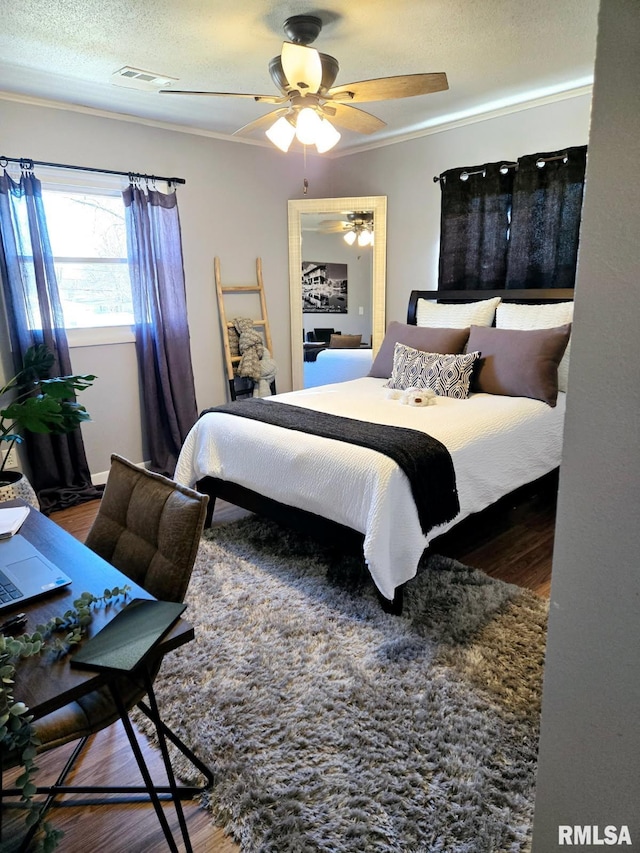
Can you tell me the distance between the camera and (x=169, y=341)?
395 cm

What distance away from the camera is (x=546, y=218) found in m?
3.51

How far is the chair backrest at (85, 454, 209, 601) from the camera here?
→ 4.40 ft

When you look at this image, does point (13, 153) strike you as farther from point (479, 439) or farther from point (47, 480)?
point (479, 439)

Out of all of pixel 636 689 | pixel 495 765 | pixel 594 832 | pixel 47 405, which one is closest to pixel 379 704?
pixel 495 765

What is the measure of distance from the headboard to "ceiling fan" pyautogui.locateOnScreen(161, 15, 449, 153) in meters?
1.63

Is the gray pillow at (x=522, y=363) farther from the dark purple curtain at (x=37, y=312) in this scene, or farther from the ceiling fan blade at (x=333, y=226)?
the dark purple curtain at (x=37, y=312)

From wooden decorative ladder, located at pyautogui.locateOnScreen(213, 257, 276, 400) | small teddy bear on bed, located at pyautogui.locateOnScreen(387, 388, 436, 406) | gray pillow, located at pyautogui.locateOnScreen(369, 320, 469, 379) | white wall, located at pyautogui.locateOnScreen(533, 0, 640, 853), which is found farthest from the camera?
wooden decorative ladder, located at pyautogui.locateOnScreen(213, 257, 276, 400)

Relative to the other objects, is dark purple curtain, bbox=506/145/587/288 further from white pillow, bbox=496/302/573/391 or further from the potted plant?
the potted plant

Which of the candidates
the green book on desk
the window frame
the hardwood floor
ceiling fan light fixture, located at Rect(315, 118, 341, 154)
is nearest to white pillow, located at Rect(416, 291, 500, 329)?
ceiling fan light fixture, located at Rect(315, 118, 341, 154)

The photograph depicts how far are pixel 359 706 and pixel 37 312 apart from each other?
2990mm

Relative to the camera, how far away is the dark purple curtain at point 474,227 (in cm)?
374

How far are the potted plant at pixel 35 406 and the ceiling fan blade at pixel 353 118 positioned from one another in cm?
189

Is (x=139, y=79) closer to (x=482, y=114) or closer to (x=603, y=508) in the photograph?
(x=482, y=114)

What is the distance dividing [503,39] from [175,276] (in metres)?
2.52
